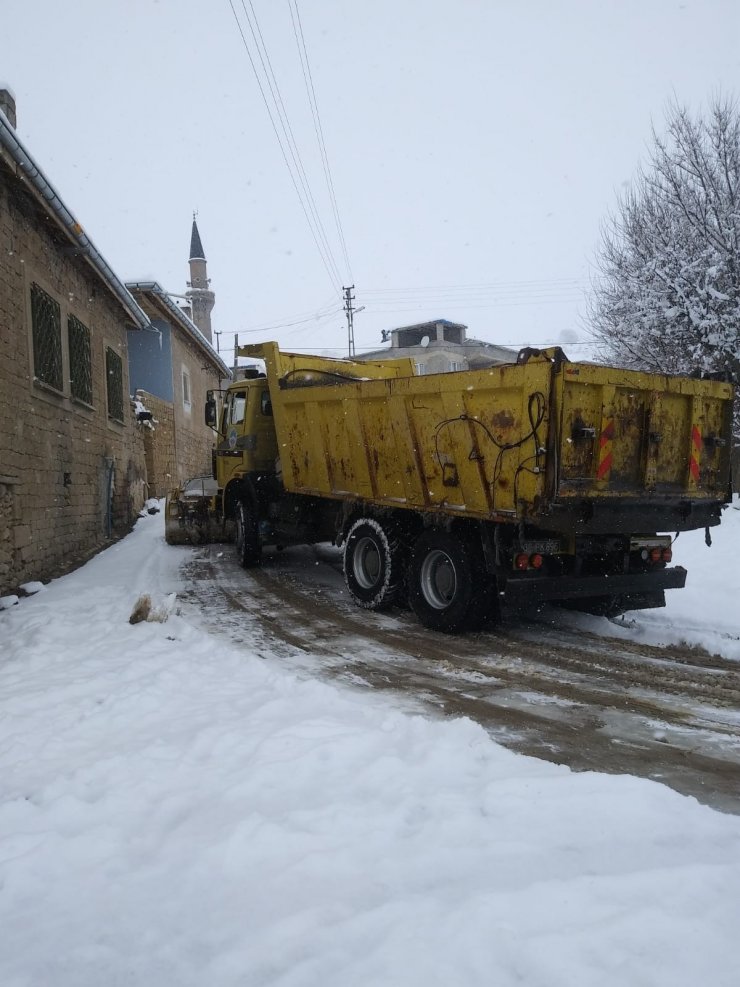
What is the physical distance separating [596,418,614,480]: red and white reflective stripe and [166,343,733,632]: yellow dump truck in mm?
13

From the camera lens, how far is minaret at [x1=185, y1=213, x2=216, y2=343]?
5516cm

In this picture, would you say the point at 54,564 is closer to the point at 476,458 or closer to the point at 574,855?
the point at 476,458

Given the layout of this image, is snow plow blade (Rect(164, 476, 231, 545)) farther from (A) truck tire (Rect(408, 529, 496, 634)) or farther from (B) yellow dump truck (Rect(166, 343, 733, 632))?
(A) truck tire (Rect(408, 529, 496, 634))

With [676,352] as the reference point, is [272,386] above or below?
below

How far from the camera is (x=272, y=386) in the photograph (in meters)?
9.21

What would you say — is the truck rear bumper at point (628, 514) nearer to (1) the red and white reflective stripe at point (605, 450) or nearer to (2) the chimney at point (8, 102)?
(1) the red and white reflective stripe at point (605, 450)

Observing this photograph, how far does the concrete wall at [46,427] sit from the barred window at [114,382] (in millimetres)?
268

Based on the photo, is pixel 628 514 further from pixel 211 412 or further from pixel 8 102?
pixel 8 102

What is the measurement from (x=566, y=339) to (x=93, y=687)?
47.7 m

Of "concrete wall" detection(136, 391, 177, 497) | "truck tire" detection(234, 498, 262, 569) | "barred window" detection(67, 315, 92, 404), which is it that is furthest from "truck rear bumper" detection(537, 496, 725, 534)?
"concrete wall" detection(136, 391, 177, 497)

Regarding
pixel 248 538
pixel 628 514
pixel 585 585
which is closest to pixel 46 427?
pixel 248 538

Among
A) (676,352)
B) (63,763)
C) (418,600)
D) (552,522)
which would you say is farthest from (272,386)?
(676,352)

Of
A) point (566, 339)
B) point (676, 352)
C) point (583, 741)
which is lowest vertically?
point (583, 741)

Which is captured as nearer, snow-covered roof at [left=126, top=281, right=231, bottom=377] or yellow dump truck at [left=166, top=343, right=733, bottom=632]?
yellow dump truck at [left=166, top=343, right=733, bottom=632]
